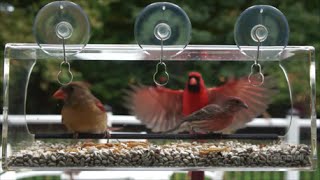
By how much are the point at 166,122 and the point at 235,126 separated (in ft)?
0.75

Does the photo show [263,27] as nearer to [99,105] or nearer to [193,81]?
[193,81]

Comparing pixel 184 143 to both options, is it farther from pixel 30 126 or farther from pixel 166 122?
pixel 30 126

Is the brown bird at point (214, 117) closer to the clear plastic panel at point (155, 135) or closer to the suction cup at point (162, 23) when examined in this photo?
the clear plastic panel at point (155, 135)

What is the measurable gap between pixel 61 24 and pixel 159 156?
49 centimetres

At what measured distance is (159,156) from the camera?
2188mm

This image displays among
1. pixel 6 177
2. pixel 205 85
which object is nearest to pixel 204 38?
pixel 6 177

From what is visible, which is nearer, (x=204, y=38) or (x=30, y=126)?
(x=30, y=126)

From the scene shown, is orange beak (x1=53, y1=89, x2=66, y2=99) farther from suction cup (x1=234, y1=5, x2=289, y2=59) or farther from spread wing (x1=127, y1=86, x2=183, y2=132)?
suction cup (x1=234, y1=5, x2=289, y2=59)

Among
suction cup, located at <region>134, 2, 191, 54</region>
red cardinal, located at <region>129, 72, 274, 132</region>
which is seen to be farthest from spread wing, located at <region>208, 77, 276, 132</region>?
suction cup, located at <region>134, 2, 191, 54</region>

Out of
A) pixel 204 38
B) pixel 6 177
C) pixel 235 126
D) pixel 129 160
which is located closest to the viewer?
pixel 129 160

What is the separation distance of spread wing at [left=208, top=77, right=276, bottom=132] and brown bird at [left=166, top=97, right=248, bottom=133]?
1.1 inches

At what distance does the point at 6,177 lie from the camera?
149 inches

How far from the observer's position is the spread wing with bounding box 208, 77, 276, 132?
2393mm

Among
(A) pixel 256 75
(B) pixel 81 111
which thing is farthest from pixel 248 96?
(B) pixel 81 111
